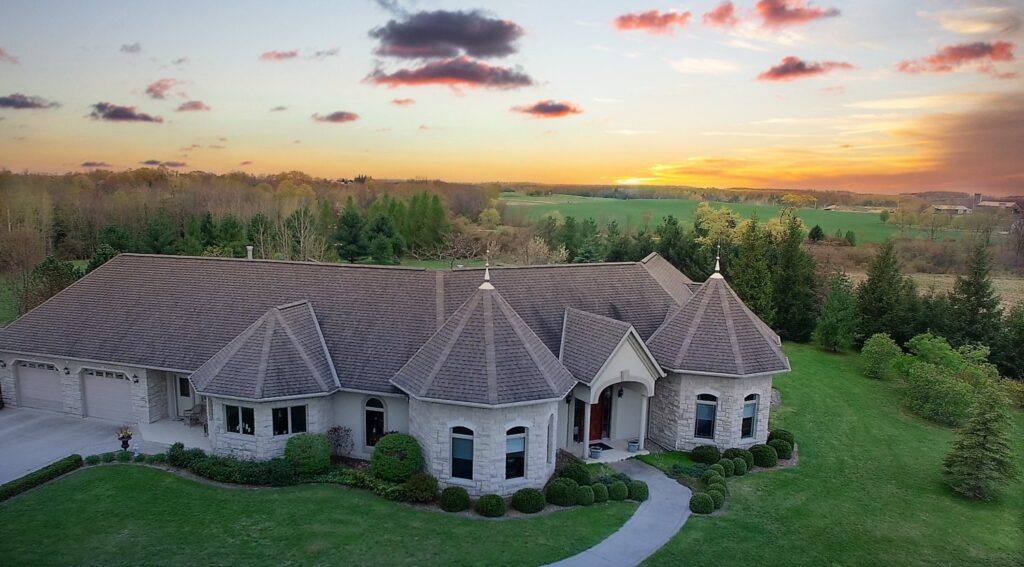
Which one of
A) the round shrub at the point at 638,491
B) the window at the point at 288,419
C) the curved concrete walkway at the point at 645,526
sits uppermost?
the window at the point at 288,419

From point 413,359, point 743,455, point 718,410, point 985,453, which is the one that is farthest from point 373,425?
point 985,453

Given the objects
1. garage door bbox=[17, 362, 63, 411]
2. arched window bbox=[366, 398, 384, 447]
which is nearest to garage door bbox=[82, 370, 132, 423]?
garage door bbox=[17, 362, 63, 411]

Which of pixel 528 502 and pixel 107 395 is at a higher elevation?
pixel 107 395

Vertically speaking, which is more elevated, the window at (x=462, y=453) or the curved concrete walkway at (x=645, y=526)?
the window at (x=462, y=453)

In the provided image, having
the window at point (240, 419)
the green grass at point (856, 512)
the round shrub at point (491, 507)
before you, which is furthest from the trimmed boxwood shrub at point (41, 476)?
the green grass at point (856, 512)

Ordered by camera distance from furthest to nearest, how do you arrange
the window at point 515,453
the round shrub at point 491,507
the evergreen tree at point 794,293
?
the evergreen tree at point 794,293
the window at point 515,453
the round shrub at point 491,507

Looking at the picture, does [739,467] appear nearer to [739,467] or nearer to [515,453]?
[739,467]

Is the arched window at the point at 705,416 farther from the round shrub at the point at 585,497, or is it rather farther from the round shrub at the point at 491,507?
the round shrub at the point at 491,507
